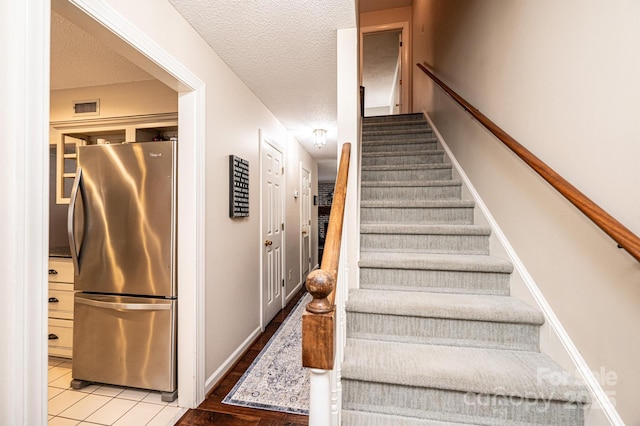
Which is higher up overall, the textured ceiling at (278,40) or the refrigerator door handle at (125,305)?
the textured ceiling at (278,40)

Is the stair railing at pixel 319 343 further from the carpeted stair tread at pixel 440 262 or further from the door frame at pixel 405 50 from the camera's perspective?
the door frame at pixel 405 50

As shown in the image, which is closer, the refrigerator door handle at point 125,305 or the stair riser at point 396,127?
the refrigerator door handle at point 125,305

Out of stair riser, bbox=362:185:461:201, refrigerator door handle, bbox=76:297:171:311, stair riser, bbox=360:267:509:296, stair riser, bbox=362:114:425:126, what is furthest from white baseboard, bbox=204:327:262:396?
stair riser, bbox=362:114:425:126

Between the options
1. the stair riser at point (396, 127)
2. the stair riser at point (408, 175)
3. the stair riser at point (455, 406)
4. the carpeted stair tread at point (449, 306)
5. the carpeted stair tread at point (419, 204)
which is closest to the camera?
the stair riser at point (455, 406)

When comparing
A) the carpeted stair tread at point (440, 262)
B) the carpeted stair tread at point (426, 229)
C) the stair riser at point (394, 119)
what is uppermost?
the stair riser at point (394, 119)

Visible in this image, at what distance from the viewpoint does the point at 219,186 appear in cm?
219

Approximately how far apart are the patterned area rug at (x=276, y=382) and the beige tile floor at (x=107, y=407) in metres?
0.39

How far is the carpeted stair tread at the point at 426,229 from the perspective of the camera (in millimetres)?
1981

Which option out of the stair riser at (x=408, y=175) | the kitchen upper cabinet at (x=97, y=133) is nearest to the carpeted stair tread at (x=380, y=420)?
the stair riser at (x=408, y=175)

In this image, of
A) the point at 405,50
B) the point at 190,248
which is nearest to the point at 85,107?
the point at 190,248

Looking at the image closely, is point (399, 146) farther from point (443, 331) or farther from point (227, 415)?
point (227, 415)

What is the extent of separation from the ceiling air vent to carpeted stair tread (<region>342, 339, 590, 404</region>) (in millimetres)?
2901

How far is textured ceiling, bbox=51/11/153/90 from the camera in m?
1.86

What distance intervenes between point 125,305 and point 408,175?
2.51 m
